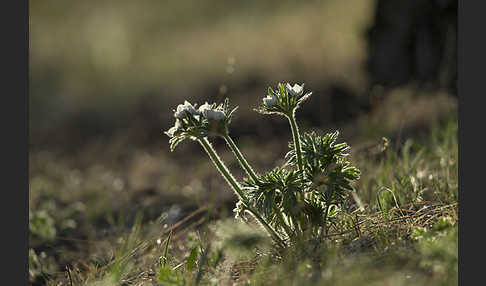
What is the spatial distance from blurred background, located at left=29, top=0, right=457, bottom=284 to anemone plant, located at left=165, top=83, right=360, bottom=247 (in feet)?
3.57

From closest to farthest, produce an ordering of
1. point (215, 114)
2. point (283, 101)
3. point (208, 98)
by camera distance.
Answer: point (215, 114)
point (283, 101)
point (208, 98)

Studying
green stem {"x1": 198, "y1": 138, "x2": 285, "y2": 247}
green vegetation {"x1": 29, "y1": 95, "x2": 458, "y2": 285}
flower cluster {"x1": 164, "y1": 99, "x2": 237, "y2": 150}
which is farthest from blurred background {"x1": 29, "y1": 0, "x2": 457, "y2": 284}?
flower cluster {"x1": 164, "y1": 99, "x2": 237, "y2": 150}

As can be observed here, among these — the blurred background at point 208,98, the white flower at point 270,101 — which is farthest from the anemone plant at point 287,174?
the blurred background at point 208,98

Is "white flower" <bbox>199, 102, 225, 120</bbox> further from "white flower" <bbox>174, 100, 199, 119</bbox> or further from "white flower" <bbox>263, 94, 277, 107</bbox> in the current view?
"white flower" <bbox>263, 94, 277, 107</bbox>

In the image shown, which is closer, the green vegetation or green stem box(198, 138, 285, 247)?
the green vegetation

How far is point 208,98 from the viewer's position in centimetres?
735

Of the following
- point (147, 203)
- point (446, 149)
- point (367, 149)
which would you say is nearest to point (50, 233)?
Result: point (147, 203)

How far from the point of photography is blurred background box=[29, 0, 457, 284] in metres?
4.75

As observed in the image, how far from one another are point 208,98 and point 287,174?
5.20 metres

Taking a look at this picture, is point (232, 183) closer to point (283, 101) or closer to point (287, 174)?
point (287, 174)

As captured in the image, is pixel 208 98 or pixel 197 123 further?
pixel 208 98

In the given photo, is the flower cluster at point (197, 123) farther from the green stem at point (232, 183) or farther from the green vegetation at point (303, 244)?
the green vegetation at point (303, 244)

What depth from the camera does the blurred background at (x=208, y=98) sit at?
475 cm

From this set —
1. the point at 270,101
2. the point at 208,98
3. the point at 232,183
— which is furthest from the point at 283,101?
the point at 208,98
